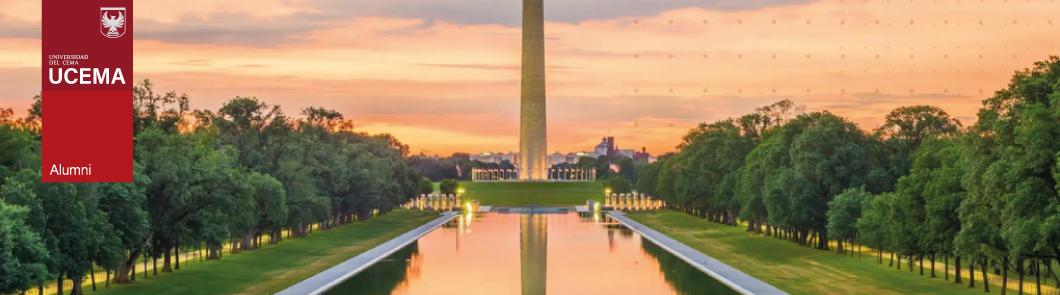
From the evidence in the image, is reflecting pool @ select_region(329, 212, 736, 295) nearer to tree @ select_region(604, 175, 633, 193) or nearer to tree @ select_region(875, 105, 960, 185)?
tree @ select_region(875, 105, 960, 185)

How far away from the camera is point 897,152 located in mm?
69750

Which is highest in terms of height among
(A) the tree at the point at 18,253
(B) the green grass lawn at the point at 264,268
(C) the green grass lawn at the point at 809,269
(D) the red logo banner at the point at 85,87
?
(D) the red logo banner at the point at 85,87

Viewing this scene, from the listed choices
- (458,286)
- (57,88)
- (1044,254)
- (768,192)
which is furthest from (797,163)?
(57,88)

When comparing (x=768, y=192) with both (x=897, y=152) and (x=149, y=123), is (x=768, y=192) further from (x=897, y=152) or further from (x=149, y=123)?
(x=149, y=123)

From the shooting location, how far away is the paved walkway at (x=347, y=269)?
47438 millimetres

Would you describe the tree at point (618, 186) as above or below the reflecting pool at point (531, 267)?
above

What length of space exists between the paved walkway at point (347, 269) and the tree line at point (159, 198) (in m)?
4.70

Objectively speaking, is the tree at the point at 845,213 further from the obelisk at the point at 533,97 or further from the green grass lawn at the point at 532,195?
the obelisk at the point at 533,97

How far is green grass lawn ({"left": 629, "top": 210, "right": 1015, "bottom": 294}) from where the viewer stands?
48188 millimetres

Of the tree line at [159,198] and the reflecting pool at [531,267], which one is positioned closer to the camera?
the tree line at [159,198]

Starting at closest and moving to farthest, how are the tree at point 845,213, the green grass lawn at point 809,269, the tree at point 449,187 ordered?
the green grass lawn at point 809,269 → the tree at point 845,213 → the tree at point 449,187

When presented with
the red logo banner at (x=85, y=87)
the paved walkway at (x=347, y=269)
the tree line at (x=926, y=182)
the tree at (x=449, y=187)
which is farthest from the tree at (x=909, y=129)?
the tree at (x=449, y=187)

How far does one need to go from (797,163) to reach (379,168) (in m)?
47.2

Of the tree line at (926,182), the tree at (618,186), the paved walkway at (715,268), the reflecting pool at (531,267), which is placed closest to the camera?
the tree line at (926,182)
